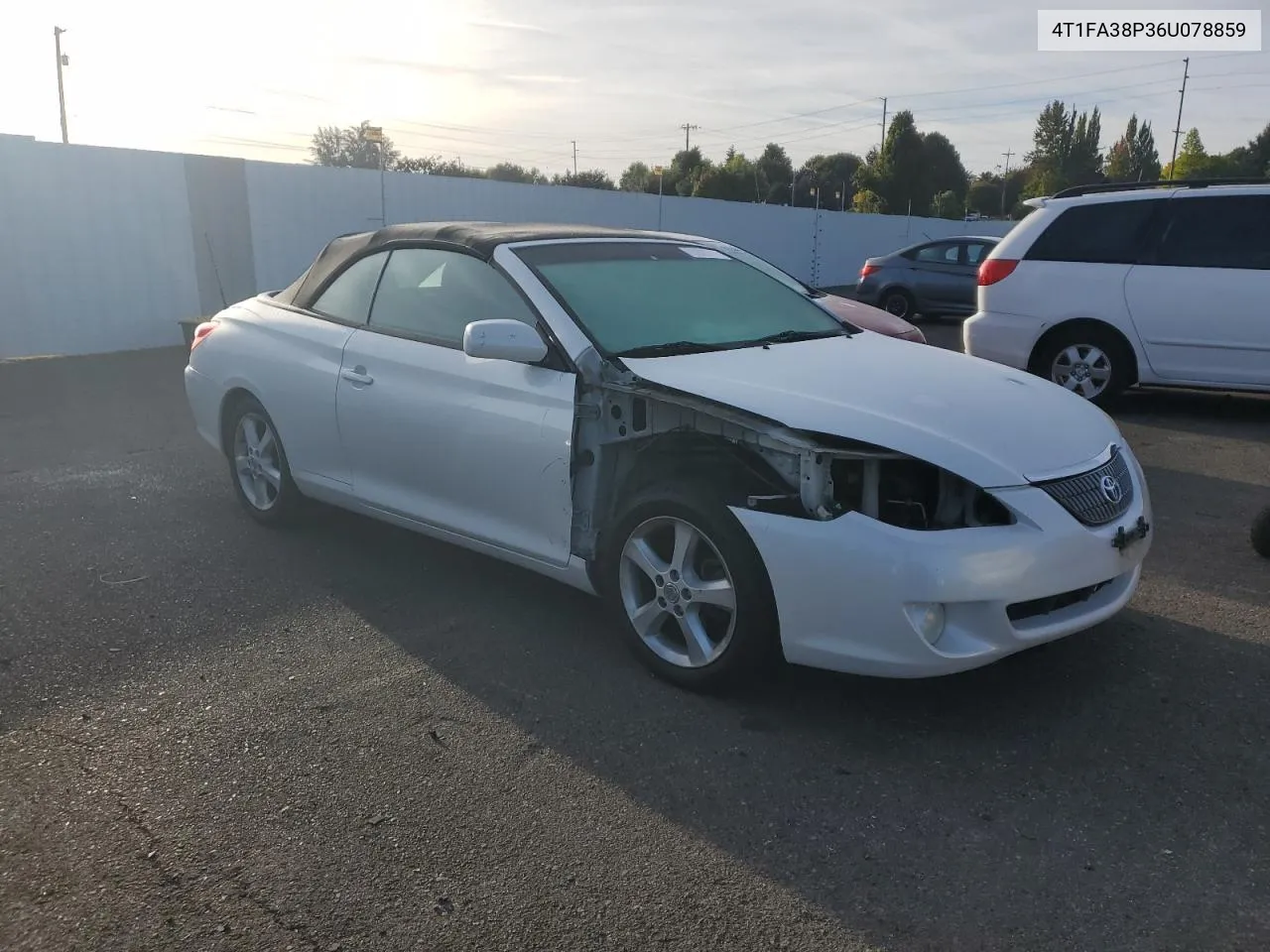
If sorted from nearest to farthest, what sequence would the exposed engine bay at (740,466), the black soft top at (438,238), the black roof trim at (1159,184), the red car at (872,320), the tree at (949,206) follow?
1. the exposed engine bay at (740,466)
2. the black soft top at (438,238)
3. the red car at (872,320)
4. the black roof trim at (1159,184)
5. the tree at (949,206)

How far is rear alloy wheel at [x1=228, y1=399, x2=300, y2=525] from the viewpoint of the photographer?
5402 mm

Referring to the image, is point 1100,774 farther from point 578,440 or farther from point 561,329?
point 561,329

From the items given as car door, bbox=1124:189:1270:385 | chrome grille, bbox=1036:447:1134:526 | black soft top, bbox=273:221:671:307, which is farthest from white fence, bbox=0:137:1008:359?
chrome grille, bbox=1036:447:1134:526

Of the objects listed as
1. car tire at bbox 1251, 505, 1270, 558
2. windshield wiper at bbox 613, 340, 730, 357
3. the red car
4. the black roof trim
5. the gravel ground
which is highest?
the black roof trim

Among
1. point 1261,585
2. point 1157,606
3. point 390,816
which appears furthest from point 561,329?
point 1261,585

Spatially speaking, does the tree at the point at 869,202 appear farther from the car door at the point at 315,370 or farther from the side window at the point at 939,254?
the car door at the point at 315,370

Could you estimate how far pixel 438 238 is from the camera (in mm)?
4770

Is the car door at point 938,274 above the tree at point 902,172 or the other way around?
the other way around

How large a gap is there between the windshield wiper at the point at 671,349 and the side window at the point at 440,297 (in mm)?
445

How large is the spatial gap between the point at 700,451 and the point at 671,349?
0.49m

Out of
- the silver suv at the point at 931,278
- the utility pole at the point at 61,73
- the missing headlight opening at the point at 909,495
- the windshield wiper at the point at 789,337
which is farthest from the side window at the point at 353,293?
the utility pole at the point at 61,73

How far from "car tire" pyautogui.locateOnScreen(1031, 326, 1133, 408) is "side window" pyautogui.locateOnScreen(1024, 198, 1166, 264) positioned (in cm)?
60

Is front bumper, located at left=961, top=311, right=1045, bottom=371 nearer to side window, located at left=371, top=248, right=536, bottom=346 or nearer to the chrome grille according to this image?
the chrome grille

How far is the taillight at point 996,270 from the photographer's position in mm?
8734
